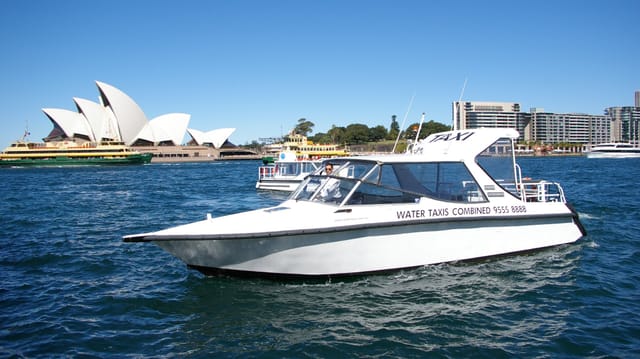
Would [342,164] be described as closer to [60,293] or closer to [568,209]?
[568,209]

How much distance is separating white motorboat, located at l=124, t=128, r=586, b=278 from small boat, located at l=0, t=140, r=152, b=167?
89.0 metres

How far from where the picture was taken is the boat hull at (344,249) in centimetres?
741

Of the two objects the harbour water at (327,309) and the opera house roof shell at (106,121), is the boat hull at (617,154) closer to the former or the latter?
the opera house roof shell at (106,121)

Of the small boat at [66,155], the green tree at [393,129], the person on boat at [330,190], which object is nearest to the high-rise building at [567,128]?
the green tree at [393,129]

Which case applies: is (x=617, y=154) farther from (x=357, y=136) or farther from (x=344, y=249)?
(x=344, y=249)

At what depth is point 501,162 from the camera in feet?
32.6

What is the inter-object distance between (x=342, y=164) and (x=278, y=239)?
7.98 feet

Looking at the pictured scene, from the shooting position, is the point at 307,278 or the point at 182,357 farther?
the point at 307,278

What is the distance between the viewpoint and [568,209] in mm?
9789

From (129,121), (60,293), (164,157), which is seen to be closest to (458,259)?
(60,293)

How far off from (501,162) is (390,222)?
3554mm

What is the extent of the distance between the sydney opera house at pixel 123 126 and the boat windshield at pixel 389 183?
99.9 meters

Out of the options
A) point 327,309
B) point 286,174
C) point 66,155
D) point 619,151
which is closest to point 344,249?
point 327,309

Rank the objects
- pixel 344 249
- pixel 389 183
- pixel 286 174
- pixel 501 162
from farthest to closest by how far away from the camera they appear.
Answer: pixel 286 174 < pixel 501 162 < pixel 389 183 < pixel 344 249
